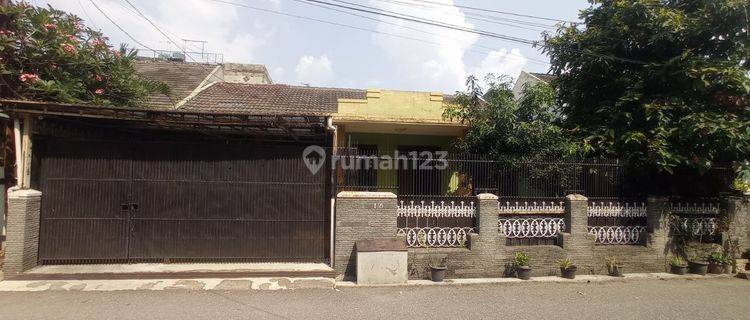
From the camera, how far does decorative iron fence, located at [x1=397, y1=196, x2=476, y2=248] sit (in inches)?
306

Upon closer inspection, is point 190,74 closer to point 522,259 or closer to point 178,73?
point 178,73

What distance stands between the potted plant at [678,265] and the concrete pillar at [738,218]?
134 cm

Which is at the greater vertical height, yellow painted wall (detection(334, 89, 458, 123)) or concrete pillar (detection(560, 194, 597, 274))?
yellow painted wall (detection(334, 89, 458, 123))

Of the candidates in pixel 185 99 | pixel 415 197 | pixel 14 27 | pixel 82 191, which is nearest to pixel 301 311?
pixel 415 197

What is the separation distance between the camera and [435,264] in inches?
296

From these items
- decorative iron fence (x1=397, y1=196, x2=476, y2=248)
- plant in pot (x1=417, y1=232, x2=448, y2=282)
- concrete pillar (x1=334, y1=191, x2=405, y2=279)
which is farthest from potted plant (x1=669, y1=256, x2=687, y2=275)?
concrete pillar (x1=334, y1=191, x2=405, y2=279)

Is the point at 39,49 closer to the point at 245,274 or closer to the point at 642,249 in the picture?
the point at 245,274

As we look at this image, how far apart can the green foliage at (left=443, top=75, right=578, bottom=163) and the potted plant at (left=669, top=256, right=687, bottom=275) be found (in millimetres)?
2893

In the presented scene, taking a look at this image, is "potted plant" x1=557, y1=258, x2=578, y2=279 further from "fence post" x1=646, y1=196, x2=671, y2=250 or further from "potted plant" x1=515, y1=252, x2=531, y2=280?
"fence post" x1=646, y1=196, x2=671, y2=250

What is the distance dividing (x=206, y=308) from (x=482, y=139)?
6072mm

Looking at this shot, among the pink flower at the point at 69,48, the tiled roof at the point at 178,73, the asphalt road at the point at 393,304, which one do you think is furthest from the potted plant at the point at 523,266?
the tiled roof at the point at 178,73

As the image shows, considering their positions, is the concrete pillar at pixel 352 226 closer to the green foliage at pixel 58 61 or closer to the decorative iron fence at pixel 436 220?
the decorative iron fence at pixel 436 220

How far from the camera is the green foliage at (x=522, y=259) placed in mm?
7764

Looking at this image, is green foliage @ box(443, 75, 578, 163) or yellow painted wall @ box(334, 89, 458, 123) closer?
green foliage @ box(443, 75, 578, 163)
